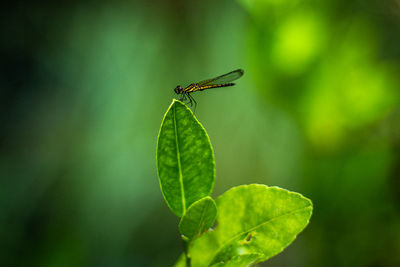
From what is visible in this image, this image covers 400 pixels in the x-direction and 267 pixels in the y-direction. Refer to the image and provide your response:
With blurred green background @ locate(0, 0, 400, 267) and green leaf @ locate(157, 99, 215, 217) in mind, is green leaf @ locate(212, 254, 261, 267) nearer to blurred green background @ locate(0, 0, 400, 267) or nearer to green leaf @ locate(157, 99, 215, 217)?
green leaf @ locate(157, 99, 215, 217)

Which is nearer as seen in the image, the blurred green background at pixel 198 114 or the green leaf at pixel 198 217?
the green leaf at pixel 198 217

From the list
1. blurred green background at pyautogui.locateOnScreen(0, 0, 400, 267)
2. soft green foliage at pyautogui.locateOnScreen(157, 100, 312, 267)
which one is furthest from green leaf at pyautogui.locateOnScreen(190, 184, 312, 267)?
blurred green background at pyautogui.locateOnScreen(0, 0, 400, 267)

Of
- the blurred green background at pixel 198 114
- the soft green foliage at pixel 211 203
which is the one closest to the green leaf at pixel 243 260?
the soft green foliage at pixel 211 203

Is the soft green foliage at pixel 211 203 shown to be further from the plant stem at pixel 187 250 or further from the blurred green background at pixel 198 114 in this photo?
the blurred green background at pixel 198 114

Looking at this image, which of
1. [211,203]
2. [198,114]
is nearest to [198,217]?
[211,203]

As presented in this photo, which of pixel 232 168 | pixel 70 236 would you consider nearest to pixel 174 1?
pixel 232 168

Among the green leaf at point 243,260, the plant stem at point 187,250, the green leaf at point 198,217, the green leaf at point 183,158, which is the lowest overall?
the green leaf at point 243,260

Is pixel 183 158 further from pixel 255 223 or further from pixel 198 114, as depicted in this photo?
pixel 198 114
